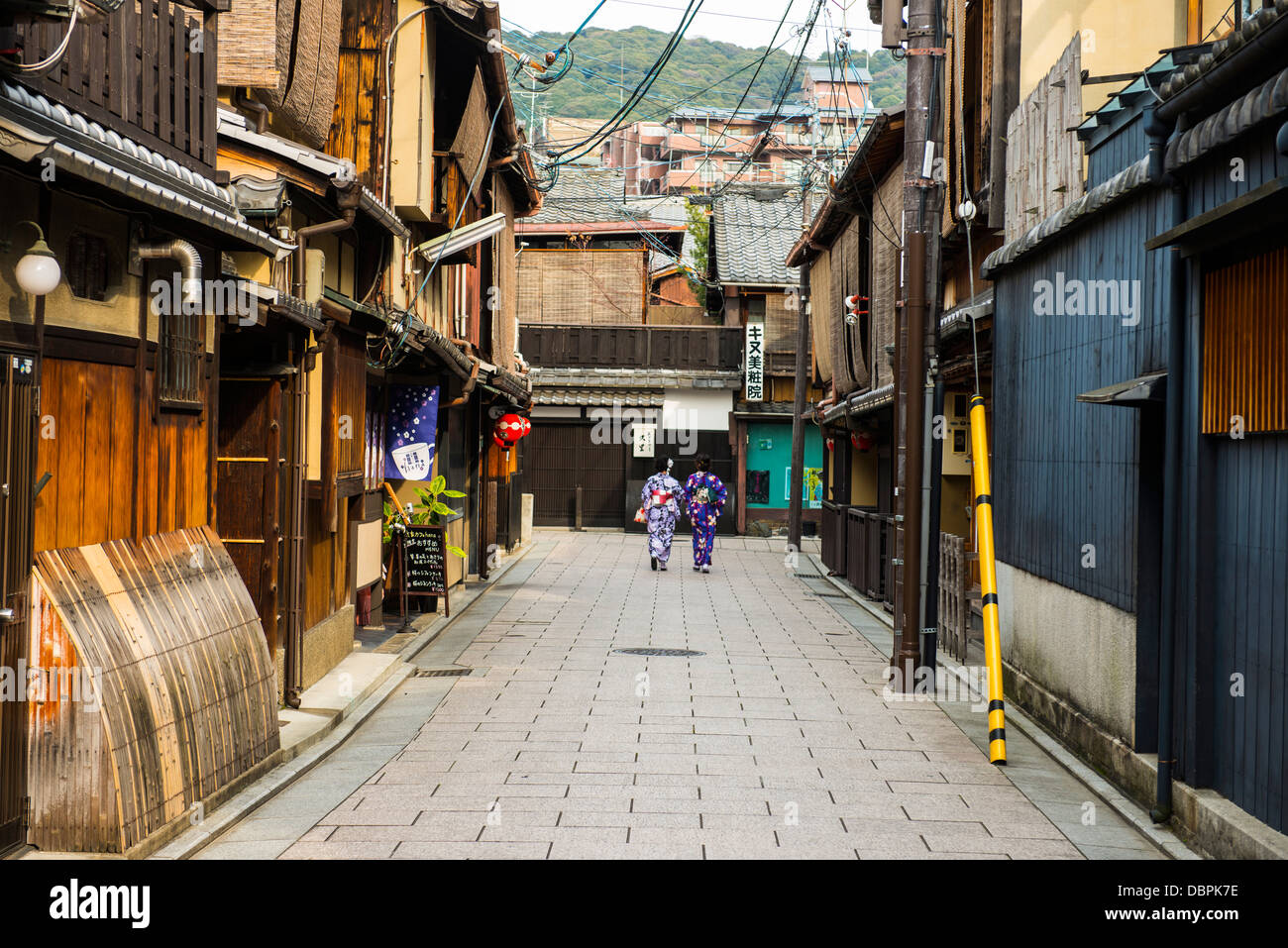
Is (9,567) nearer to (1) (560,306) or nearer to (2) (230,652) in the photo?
(2) (230,652)

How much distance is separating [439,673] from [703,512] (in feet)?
41.7

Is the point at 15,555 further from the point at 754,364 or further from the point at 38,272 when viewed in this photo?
the point at 754,364

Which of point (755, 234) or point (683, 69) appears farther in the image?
point (683, 69)

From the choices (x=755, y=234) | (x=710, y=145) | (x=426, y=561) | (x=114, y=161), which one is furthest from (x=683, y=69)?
(x=114, y=161)

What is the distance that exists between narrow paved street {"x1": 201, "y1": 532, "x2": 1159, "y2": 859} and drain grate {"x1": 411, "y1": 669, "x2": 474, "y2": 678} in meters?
0.16

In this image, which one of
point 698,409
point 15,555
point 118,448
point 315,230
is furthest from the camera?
point 698,409

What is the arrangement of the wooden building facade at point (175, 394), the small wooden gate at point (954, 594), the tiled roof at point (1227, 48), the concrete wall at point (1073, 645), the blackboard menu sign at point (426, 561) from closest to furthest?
the tiled roof at point (1227, 48) < the wooden building facade at point (175, 394) < the concrete wall at point (1073, 645) < the small wooden gate at point (954, 594) < the blackboard menu sign at point (426, 561)

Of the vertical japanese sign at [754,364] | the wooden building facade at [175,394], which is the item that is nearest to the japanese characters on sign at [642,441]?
the vertical japanese sign at [754,364]

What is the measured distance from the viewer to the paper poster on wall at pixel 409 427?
17.3m

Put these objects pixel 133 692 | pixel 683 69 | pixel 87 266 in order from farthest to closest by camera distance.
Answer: pixel 683 69, pixel 87 266, pixel 133 692

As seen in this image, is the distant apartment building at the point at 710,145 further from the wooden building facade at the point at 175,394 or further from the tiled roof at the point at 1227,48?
the tiled roof at the point at 1227,48

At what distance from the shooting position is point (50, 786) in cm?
662

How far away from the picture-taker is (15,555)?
637 centimetres

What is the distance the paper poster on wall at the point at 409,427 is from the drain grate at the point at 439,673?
399cm
